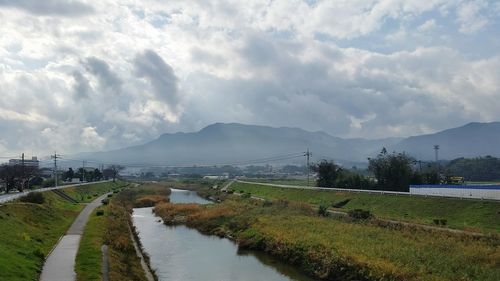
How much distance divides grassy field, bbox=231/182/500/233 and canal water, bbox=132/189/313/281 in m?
15.9

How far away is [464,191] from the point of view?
49.8 m

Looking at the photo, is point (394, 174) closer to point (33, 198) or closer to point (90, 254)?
point (33, 198)

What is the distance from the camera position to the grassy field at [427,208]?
39.5 metres

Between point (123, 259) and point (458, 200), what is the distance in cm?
3292

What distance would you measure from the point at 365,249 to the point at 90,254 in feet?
53.3

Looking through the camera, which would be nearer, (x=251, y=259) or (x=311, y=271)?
(x=311, y=271)

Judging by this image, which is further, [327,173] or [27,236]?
[327,173]

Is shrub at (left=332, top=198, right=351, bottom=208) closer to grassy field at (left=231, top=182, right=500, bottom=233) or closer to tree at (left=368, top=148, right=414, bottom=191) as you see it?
grassy field at (left=231, top=182, right=500, bottom=233)

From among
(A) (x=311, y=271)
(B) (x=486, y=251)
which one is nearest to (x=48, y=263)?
(A) (x=311, y=271)

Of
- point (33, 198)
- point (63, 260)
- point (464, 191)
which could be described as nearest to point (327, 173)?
point (464, 191)

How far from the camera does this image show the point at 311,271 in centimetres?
2945

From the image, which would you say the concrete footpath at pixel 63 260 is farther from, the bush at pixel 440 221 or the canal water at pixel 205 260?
the bush at pixel 440 221

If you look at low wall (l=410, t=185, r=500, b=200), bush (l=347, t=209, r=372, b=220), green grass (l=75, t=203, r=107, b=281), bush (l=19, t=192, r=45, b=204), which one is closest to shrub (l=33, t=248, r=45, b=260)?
green grass (l=75, t=203, r=107, b=281)

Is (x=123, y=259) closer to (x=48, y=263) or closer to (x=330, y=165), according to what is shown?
(x=48, y=263)
